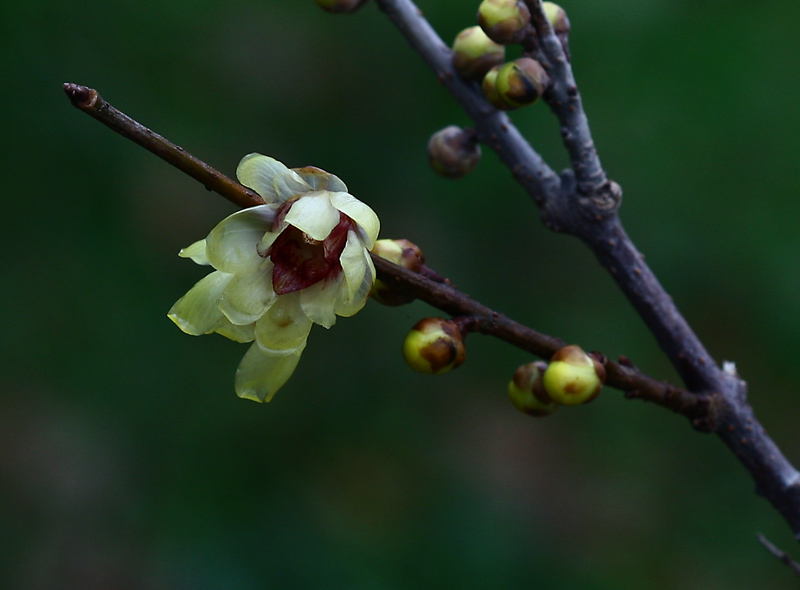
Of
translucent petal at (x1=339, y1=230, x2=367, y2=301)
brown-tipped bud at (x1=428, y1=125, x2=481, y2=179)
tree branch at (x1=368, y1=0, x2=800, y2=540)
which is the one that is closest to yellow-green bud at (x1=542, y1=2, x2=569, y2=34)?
tree branch at (x1=368, y1=0, x2=800, y2=540)

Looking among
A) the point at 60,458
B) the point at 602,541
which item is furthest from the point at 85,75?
the point at 602,541

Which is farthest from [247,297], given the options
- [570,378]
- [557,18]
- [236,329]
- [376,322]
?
[376,322]

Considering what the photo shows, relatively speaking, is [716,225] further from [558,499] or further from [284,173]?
[284,173]

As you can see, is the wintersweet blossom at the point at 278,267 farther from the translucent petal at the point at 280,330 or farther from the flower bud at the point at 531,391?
the flower bud at the point at 531,391

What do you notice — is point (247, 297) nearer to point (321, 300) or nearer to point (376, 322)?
point (321, 300)

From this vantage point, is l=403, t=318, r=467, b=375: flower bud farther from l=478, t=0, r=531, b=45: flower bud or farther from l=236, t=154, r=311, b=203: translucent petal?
l=478, t=0, r=531, b=45: flower bud

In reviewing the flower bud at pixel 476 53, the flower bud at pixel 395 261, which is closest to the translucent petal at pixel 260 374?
the flower bud at pixel 395 261

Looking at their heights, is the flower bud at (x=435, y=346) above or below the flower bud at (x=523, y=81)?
below
